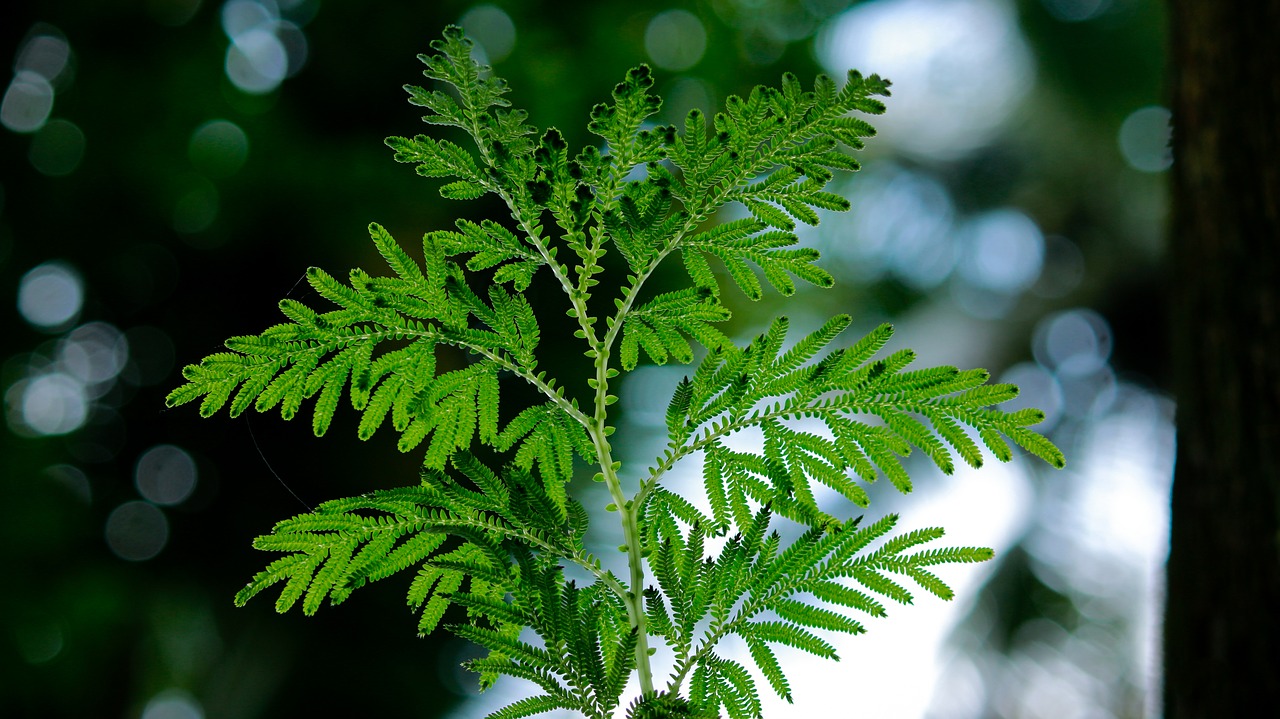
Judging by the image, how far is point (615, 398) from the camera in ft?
1.55

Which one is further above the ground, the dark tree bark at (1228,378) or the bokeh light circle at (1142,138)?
the bokeh light circle at (1142,138)

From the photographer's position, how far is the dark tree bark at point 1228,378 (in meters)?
1.05

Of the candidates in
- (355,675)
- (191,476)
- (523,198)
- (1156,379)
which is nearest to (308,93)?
(191,476)

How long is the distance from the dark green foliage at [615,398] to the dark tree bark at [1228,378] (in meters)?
0.76

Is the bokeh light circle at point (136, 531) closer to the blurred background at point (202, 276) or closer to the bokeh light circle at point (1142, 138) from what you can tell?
the blurred background at point (202, 276)

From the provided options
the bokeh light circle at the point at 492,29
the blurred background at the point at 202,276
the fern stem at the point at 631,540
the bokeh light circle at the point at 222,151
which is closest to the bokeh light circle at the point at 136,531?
the blurred background at the point at 202,276

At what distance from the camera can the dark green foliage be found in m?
0.48

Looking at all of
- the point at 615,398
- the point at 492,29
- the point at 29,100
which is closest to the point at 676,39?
the point at 492,29

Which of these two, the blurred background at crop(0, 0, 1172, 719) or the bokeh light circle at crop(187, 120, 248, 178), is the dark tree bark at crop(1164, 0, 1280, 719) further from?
the bokeh light circle at crop(187, 120, 248, 178)

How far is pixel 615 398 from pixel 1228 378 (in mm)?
964

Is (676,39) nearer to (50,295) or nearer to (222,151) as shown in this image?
(222,151)

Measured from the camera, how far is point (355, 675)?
3307 millimetres

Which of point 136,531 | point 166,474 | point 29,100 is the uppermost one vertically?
point 29,100

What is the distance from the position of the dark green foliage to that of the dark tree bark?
0.76 m
